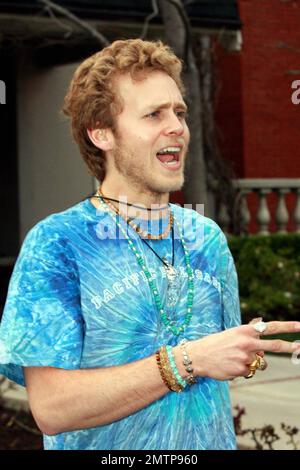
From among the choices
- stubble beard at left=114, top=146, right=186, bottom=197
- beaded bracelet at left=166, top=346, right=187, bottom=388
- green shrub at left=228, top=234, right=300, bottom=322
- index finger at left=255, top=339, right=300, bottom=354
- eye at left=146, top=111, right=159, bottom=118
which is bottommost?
green shrub at left=228, top=234, right=300, bottom=322

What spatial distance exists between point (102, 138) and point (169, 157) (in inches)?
8.1

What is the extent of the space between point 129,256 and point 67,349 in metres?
0.30

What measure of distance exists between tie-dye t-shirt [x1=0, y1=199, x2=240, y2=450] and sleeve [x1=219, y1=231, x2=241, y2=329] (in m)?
0.08

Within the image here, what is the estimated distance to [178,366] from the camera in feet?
8.05

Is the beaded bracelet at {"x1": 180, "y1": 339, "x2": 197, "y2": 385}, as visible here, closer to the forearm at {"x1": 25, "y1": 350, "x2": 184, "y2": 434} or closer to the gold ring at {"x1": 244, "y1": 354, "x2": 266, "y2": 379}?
the forearm at {"x1": 25, "y1": 350, "x2": 184, "y2": 434}

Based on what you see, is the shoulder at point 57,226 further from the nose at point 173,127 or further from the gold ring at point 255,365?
the gold ring at point 255,365

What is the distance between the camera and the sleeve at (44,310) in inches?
101

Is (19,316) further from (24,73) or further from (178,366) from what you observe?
(24,73)

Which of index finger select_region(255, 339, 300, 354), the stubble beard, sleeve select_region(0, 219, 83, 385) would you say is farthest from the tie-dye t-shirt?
index finger select_region(255, 339, 300, 354)

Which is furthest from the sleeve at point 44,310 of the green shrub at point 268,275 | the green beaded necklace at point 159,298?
the green shrub at point 268,275

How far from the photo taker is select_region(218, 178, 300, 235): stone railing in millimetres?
13133

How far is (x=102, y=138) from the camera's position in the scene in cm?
279
